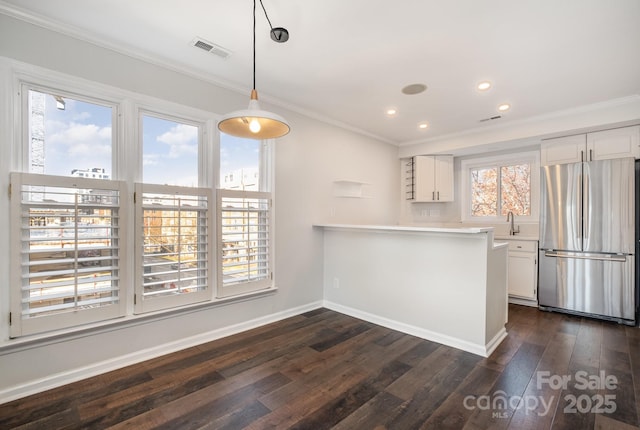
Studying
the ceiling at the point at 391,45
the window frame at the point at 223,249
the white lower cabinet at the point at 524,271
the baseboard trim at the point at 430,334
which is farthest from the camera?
the white lower cabinet at the point at 524,271

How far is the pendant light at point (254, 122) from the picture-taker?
180cm

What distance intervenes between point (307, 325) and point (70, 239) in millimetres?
2382

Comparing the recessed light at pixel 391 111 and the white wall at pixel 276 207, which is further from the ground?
the recessed light at pixel 391 111

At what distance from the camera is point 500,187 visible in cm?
498

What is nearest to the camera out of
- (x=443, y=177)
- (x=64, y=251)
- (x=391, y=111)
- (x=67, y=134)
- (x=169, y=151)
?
(x=64, y=251)

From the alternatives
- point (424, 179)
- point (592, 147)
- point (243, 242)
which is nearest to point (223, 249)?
point (243, 242)

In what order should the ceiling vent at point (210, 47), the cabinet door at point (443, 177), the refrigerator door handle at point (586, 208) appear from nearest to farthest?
the ceiling vent at point (210, 47), the refrigerator door handle at point (586, 208), the cabinet door at point (443, 177)

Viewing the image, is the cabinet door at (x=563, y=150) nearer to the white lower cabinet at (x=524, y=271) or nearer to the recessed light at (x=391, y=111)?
the white lower cabinet at (x=524, y=271)

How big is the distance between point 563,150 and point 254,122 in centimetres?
421

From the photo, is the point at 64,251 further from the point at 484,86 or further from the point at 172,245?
the point at 484,86

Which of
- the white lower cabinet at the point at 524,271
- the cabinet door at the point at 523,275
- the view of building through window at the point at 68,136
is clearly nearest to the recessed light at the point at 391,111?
the white lower cabinet at the point at 524,271

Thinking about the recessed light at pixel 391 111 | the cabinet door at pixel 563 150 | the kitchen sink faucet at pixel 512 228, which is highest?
the recessed light at pixel 391 111

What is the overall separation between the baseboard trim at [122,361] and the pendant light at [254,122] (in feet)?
6.78

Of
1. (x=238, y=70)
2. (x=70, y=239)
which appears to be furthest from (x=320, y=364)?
(x=238, y=70)
